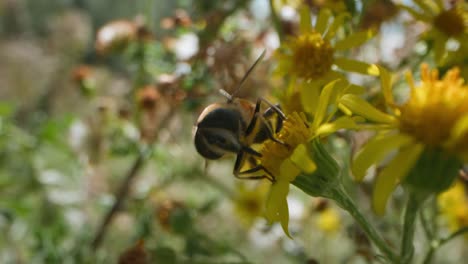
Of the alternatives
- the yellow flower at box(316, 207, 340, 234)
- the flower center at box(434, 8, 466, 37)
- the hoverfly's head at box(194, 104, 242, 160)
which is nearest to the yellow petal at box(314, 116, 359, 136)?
the hoverfly's head at box(194, 104, 242, 160)

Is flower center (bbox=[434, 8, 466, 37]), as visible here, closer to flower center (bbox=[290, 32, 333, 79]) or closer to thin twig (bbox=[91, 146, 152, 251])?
flower center (bbox=[290, 32, 333, 79])

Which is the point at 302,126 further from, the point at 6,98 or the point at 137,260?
the point at 6,98

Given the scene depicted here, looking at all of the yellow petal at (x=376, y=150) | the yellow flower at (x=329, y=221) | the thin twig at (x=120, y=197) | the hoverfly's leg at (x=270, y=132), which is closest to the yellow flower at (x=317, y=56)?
the hoverfly's leg at (x=270, y=132)

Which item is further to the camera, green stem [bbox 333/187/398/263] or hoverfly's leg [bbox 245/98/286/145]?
hoverfly's leg [bbox 245/98/286/145]

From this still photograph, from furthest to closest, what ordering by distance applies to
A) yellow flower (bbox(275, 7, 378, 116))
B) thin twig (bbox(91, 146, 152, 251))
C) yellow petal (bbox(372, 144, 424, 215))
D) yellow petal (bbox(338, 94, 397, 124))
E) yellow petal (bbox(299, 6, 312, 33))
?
A: 1. thin twig (bbox(91, 146, 152, 251))
2. yellow petal (bbox(299, 6, 312, 33))
3. yellow flower (bbox(275, 7, 378, 116))
4. yellow petal (bbox(338, 94, 397, 124))
5. yellow petal (bbox(372, 144, 424, 215))

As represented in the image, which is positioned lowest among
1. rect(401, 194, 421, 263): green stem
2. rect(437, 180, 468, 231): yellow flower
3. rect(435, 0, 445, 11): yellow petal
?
rect(437, 180, 468, 231): yellow flower

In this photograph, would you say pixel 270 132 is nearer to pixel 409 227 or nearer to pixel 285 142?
pixel 285 142

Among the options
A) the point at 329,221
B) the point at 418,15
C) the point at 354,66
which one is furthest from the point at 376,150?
the point at 329,221
